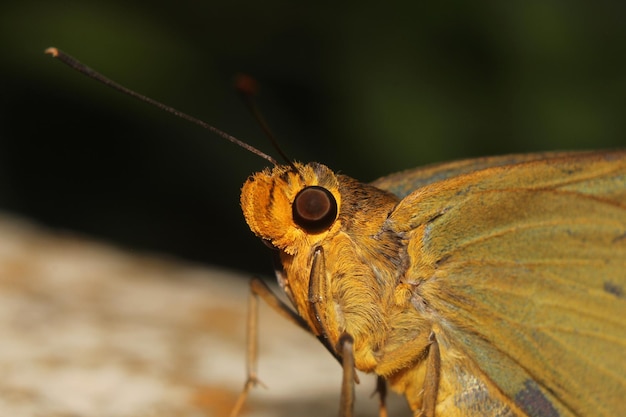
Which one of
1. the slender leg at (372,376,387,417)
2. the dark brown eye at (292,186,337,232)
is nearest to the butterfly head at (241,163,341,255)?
the dark brown eye at (292,186,337,232)

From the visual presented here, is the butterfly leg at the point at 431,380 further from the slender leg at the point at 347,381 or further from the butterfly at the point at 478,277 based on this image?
the slender leg at the point at 347,381

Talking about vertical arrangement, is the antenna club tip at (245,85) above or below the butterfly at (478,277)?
above

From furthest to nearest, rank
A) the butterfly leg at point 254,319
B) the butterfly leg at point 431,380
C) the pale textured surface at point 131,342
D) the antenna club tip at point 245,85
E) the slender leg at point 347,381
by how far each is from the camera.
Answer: the pale textured surface at point 131,342, the butterfly leg at point 254,319, the antenna club tip at point 245,85, the butterfly leg at point 431,380, the slender leg at point 347,381

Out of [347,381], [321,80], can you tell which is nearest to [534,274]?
[347,381]

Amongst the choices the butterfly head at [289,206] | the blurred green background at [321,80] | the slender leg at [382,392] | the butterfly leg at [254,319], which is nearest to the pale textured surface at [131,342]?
the butterfly leg at [254,319]

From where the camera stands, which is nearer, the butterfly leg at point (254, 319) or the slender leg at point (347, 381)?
the slender leg at point (347, 381)

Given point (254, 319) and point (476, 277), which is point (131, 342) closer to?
point (254, 319)

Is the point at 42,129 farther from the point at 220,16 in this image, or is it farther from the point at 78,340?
the point at 78,340
